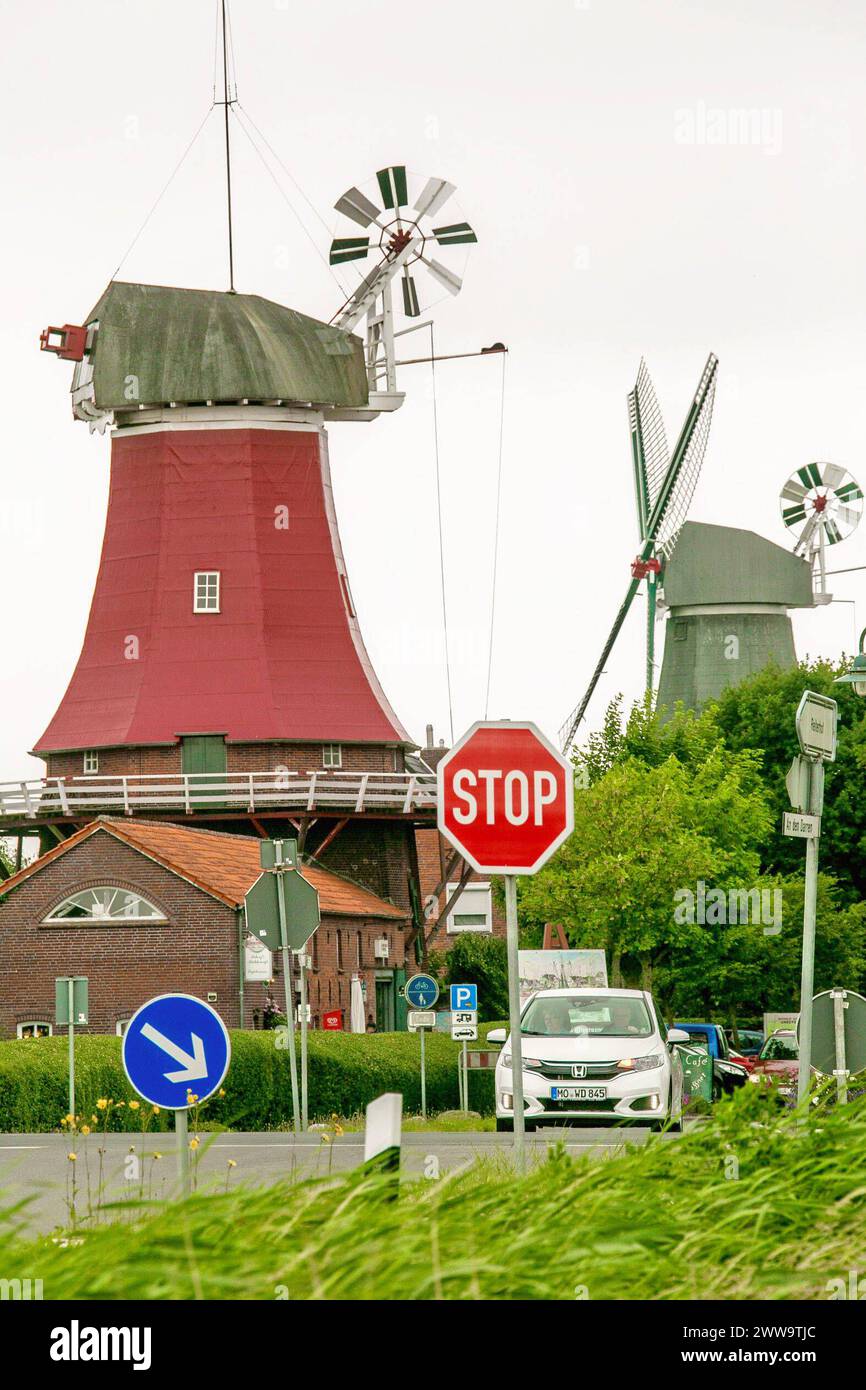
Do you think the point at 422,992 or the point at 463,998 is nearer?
the point at 463,998

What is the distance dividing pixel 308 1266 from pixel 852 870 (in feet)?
187

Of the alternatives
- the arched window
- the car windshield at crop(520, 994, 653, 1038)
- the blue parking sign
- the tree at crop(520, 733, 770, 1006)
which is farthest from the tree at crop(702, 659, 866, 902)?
the car windshield at crop(520, 994, 653, 1038)

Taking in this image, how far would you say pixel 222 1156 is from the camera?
828 inches

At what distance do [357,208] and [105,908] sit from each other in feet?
63.2

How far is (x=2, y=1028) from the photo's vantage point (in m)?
46.3

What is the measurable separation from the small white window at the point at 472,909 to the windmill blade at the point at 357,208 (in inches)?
1002

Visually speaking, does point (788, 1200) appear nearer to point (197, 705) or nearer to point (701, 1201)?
point (701, 1201)

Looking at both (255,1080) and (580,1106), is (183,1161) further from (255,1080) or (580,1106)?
(255,1080)

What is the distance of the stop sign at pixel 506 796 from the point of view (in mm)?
12461

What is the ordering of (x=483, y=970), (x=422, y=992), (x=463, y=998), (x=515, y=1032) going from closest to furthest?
(x=515, y=1032)
(x=463, y=998)
(x=422, y=992)
(x=483, y=970)

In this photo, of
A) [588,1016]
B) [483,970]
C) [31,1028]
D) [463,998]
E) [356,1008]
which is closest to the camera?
[588,1016]

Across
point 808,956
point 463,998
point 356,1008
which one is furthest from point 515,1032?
point 356,1008

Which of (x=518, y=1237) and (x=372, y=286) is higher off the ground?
(x=372, y=286)
